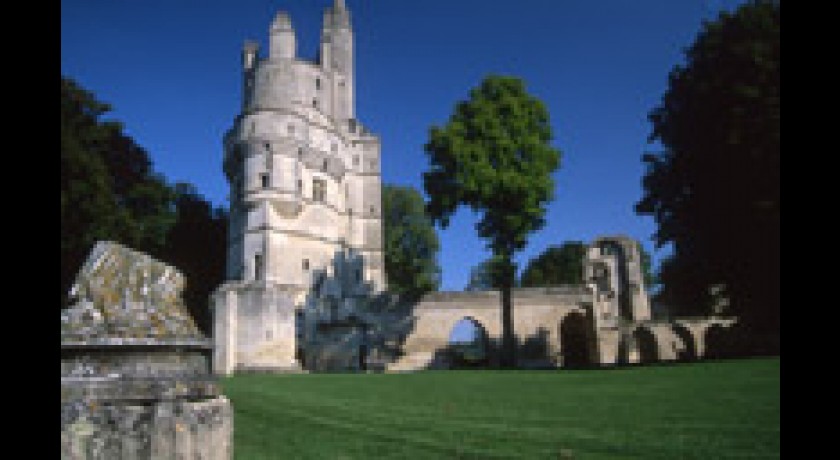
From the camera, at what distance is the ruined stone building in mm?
27438

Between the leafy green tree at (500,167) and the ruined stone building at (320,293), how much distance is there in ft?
23.7

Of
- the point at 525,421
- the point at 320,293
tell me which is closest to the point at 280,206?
the point at 320,293

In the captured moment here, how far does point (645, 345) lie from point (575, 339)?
3823mm

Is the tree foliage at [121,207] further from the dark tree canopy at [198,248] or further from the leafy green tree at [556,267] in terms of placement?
the leafy green tree at [556,267]

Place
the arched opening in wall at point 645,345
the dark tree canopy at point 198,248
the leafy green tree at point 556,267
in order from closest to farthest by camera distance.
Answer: the arched opening in wall at point 645,345, the dark tree canopy at point 198,248, the leafy green tree at point 556,267

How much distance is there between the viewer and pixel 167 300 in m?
3.23

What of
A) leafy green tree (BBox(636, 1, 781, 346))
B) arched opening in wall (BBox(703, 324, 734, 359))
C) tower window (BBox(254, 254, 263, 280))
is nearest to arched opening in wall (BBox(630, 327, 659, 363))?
arched opening in wall (BBox(703, 324, 734, 359))

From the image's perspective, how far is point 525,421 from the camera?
7324 millimetres

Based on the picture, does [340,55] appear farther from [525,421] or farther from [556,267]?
[525,421]

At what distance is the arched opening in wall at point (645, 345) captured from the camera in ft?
102

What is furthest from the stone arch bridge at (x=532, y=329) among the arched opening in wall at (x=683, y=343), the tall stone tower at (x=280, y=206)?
the tall stone tower at (x=280, y=206)

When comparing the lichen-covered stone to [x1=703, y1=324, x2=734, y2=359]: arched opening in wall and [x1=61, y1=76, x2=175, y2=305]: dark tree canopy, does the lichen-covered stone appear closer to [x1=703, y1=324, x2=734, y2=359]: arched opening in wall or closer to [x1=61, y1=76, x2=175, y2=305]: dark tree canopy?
[x1=61, y1=76, x2=175, y2=305]: dark tree canopy
